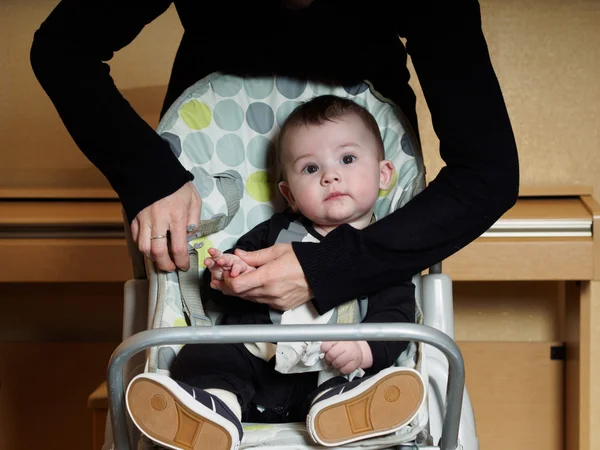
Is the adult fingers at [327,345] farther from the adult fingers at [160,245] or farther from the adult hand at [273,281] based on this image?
the adult fingers at [160,245]

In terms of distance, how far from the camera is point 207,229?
1190 mm

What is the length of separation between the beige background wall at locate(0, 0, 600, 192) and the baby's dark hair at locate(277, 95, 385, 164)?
962mm

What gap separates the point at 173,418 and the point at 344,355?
0.23 m

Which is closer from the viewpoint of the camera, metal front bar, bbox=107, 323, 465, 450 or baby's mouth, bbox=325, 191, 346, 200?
metal front bar, bbox=107, 323, 465, 450

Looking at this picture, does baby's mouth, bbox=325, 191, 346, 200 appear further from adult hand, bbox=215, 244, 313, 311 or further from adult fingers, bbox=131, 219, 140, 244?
adult fingers, bbox=131, 219, 140, 244

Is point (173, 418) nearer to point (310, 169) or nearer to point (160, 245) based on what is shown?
point (160, 245)

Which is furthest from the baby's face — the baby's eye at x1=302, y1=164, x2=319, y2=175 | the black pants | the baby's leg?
the baby's leg

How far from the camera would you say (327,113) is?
1182mm

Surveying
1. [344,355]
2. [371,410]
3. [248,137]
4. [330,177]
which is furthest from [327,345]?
[248,137]

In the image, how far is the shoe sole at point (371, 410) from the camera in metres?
0.90

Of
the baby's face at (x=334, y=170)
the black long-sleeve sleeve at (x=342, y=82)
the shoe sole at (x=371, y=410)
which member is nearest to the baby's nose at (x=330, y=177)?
the baby's face at (x=334, y=170)

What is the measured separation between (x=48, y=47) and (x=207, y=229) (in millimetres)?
321

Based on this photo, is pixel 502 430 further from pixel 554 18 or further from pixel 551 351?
pixel 554 18

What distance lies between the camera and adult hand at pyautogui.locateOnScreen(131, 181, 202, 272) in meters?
1.10
